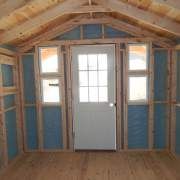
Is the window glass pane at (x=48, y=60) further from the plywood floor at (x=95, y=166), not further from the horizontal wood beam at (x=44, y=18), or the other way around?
the plywood floor at (x=95, y=166)

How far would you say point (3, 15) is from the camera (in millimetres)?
2568

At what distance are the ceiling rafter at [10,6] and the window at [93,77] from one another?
1641mm

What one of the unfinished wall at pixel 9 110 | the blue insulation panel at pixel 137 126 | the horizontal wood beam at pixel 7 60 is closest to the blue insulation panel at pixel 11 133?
the unfinished wall at pixel 9 110

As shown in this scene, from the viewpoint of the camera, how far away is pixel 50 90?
4.07 meters

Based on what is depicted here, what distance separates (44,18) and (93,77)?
59.5 inches

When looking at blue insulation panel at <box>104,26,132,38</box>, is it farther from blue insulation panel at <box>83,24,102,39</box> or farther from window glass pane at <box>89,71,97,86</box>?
window glass pane at <box>89,71,97,86</box>

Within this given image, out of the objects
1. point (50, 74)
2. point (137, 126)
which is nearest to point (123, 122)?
point (137, 126)

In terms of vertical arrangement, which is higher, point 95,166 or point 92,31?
point 92,31

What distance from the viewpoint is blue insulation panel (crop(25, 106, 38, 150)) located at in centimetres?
411

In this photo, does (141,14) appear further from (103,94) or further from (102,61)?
(103,94)

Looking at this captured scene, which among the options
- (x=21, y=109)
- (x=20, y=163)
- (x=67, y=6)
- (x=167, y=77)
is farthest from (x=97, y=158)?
(x=67, y=6)

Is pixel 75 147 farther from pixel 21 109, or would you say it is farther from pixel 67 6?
pixel 67 6

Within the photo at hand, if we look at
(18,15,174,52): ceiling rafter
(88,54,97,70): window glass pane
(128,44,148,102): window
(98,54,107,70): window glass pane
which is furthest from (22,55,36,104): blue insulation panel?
(128,44,148,102): window

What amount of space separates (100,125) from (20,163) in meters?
1.71
